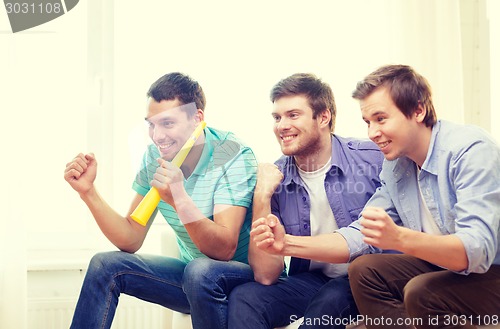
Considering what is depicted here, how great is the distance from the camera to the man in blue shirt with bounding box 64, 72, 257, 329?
1.45 m

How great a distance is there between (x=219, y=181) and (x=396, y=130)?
45 cm

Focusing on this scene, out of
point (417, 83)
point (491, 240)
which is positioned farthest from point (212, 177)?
point (491, 240)

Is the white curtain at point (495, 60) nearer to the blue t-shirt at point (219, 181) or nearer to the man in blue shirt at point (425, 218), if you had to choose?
Result: the man in blue shirt at point (425, 218)

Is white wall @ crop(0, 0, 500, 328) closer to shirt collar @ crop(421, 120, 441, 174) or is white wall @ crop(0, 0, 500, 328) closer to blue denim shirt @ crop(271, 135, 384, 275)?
blue denim shirt @ crop(271, 135, 384, 275)

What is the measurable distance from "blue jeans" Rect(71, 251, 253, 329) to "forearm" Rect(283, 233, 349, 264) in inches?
6.8

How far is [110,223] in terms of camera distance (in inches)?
63.4

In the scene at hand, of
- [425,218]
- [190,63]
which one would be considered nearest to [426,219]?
[425,218]

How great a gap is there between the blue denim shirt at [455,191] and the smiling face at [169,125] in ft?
1.47

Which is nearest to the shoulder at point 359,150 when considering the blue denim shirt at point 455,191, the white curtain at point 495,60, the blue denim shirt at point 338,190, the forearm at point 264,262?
the blue denim shirt at point 338,190

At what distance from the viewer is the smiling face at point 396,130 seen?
4.55 ft

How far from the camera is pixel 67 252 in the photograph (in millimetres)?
2234

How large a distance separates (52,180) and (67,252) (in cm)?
26

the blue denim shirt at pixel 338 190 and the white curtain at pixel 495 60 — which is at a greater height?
the white curtain at pixel 495 60

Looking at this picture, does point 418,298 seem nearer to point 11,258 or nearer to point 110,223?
point 110,223
